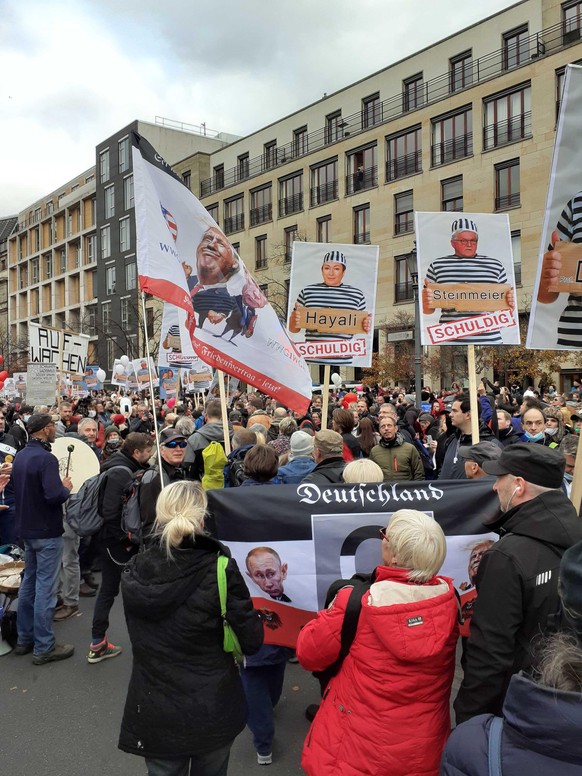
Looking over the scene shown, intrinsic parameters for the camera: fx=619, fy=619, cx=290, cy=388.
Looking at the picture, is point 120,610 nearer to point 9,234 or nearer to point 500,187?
point 500,187

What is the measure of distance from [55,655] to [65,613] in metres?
1.02

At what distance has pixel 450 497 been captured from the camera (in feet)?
11.4

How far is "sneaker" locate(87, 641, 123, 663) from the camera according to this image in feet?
15.7

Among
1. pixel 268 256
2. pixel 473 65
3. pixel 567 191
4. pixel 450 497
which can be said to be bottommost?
pixel 450 497

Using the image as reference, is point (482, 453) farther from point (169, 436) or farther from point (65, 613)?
point (65, 613)

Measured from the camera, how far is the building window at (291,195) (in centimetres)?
4134

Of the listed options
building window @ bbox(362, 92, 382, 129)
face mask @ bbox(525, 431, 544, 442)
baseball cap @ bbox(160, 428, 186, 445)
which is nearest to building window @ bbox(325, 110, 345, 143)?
building window @ bbox(362, 92, 382, 129)

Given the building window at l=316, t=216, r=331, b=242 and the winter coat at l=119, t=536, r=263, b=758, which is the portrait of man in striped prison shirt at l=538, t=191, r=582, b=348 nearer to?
the winter coat at l=119, t=536, r=263, b=758

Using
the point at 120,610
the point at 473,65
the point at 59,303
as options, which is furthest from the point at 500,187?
the point at 59,303

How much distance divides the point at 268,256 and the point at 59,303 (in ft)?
119

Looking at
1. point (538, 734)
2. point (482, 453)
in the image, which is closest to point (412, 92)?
point (482, 453)

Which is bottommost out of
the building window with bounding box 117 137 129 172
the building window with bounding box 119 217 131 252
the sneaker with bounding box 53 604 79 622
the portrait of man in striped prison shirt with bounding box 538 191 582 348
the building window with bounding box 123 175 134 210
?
the sneaker with bounding box 53 604 79 622

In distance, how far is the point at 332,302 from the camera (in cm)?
791

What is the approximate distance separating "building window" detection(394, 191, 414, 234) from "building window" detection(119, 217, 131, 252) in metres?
30.4
